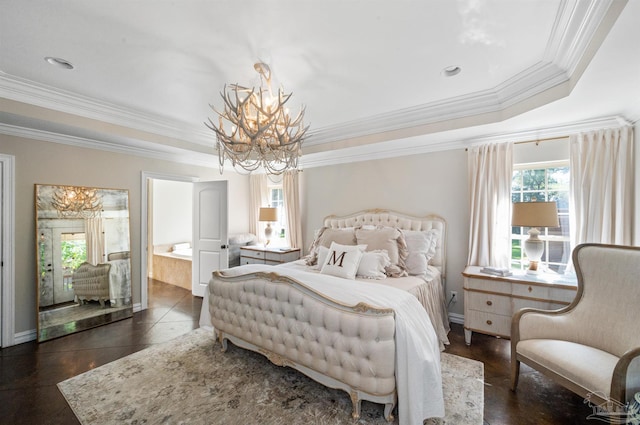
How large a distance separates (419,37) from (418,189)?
2231mm

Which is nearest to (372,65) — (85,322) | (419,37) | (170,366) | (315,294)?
(419,37)

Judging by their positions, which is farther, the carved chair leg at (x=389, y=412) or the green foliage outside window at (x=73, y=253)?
the green foliage outside window at (x=73, y=253)

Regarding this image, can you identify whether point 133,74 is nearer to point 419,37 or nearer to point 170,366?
point 419,37

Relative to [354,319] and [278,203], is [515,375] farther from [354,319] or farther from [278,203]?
[278,203]

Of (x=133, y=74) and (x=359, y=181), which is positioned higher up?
(x=133, y=74)

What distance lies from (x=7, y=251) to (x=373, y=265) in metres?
4.05

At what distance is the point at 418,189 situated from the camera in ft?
12.4

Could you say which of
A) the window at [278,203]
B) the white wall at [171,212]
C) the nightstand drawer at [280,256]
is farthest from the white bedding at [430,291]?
the white wall at [171,212]

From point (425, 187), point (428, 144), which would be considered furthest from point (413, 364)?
point (428, 144)

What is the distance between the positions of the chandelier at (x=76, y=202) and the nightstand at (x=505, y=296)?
478 cm

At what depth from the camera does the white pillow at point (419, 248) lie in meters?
3.07

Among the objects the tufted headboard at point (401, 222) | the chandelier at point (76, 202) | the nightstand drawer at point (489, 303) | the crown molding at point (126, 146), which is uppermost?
the crown molding at point (126, 146)

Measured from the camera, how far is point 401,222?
12.4ft

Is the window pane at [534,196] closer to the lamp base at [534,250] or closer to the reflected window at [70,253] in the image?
the lamp base at [534,250]
